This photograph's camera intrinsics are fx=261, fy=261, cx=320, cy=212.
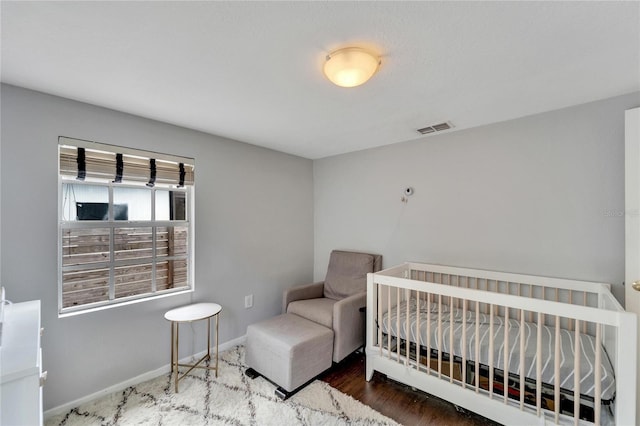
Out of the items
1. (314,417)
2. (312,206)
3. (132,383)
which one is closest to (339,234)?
(312,206)

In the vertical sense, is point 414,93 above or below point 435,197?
above

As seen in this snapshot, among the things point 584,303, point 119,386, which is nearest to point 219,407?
point 119,386

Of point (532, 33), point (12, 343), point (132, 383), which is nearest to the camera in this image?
point (12, 343)

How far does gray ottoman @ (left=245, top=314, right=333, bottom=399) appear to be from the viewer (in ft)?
6.41

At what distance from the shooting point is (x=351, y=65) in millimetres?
1277

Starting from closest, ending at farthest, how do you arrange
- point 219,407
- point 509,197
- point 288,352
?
point 219,407
point 288,352
point 509,197

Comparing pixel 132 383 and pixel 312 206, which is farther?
pixel 312 206

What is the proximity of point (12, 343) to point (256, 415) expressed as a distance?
138 cm

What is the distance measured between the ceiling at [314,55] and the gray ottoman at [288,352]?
5.85 feet

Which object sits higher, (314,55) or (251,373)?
(314,55)

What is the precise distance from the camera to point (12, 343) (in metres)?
1.02

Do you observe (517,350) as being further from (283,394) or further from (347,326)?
(283,394)

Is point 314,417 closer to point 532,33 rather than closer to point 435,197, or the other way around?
point 435,197

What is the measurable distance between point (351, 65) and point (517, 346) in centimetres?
192
